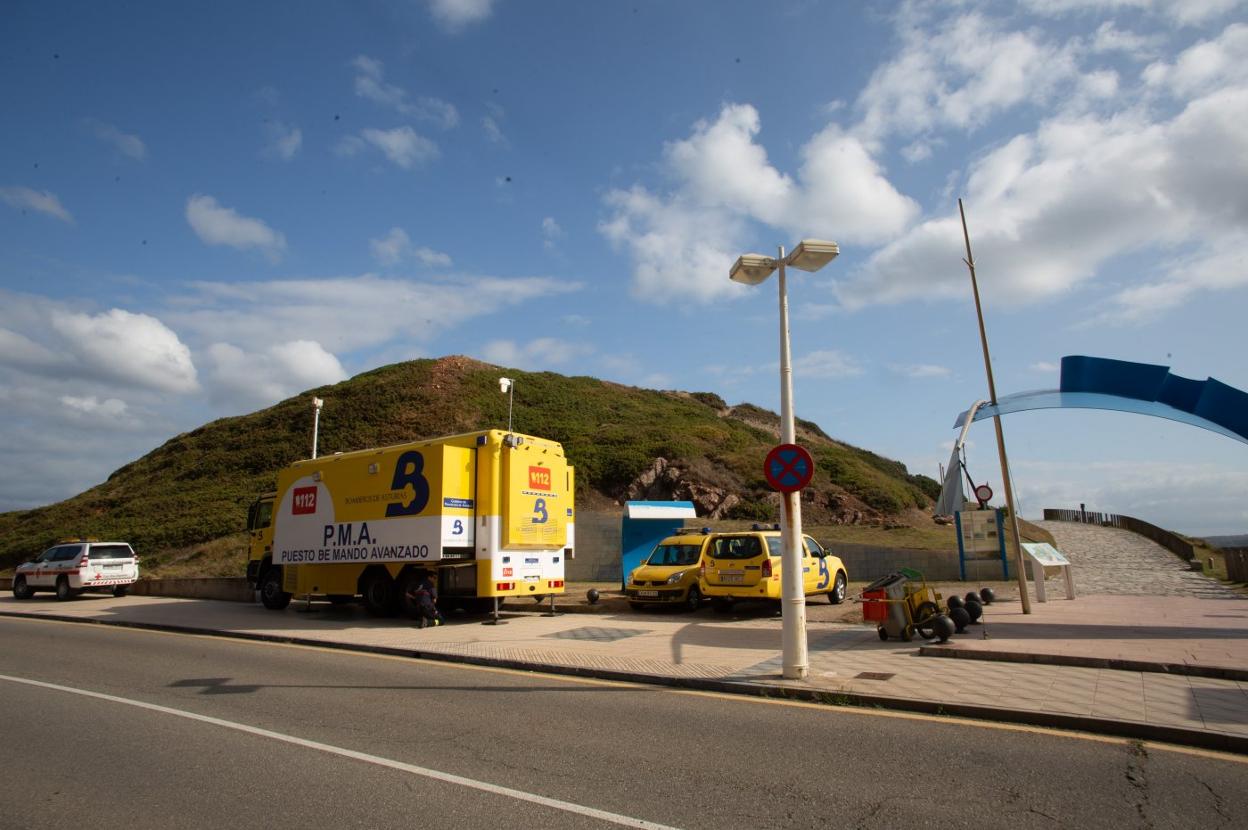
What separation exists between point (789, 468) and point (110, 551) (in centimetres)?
2388

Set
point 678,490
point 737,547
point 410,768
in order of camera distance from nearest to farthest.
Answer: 1. point 410,768
2. point 737,547
3. point 678,490

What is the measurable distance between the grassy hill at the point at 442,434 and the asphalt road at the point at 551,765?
28.4m

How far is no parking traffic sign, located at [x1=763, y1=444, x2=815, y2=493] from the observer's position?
8367 millimetres

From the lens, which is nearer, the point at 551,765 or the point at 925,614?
the point at 551,765

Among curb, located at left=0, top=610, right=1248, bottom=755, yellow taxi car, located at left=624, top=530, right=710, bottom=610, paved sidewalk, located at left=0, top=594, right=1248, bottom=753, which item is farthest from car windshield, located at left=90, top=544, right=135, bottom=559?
yellow taxi car, located at left=624, top=530, right=710, bottom=610

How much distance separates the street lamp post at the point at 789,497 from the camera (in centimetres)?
839

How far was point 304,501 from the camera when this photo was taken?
58.0ft

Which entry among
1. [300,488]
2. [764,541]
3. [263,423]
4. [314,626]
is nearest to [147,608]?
[300,488]

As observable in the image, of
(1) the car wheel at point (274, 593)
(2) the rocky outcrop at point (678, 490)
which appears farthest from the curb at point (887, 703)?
(2) the rocky outcrop at point (678, 490)

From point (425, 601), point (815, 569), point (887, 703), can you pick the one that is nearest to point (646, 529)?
point (815, 569)

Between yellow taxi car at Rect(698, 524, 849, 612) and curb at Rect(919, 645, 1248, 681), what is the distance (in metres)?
4.55

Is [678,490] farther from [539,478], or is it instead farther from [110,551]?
[110,551]

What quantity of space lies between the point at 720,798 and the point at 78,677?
354 inches

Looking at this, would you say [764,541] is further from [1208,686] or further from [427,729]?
[427,729]
